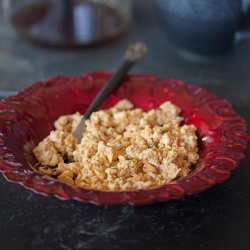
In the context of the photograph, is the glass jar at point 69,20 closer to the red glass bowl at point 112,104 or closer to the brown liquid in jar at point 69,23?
the brown liquid in jar at point 69,23

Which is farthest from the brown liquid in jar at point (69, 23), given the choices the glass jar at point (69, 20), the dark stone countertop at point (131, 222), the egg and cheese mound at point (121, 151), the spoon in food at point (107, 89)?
the dark stone countertop at point (131, 222)

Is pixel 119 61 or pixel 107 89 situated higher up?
pixel 107 89

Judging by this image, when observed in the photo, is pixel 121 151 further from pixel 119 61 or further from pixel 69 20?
pixel 69 20

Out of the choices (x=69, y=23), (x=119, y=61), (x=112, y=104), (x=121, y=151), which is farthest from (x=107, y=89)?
→ (x=69, y=23)

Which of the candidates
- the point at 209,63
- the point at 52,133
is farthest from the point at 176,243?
the point at 209,63

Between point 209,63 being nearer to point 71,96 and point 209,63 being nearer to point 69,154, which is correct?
point 71,96

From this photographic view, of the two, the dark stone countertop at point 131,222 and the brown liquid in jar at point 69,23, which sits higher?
the brown liquid in jar at point 69,23
